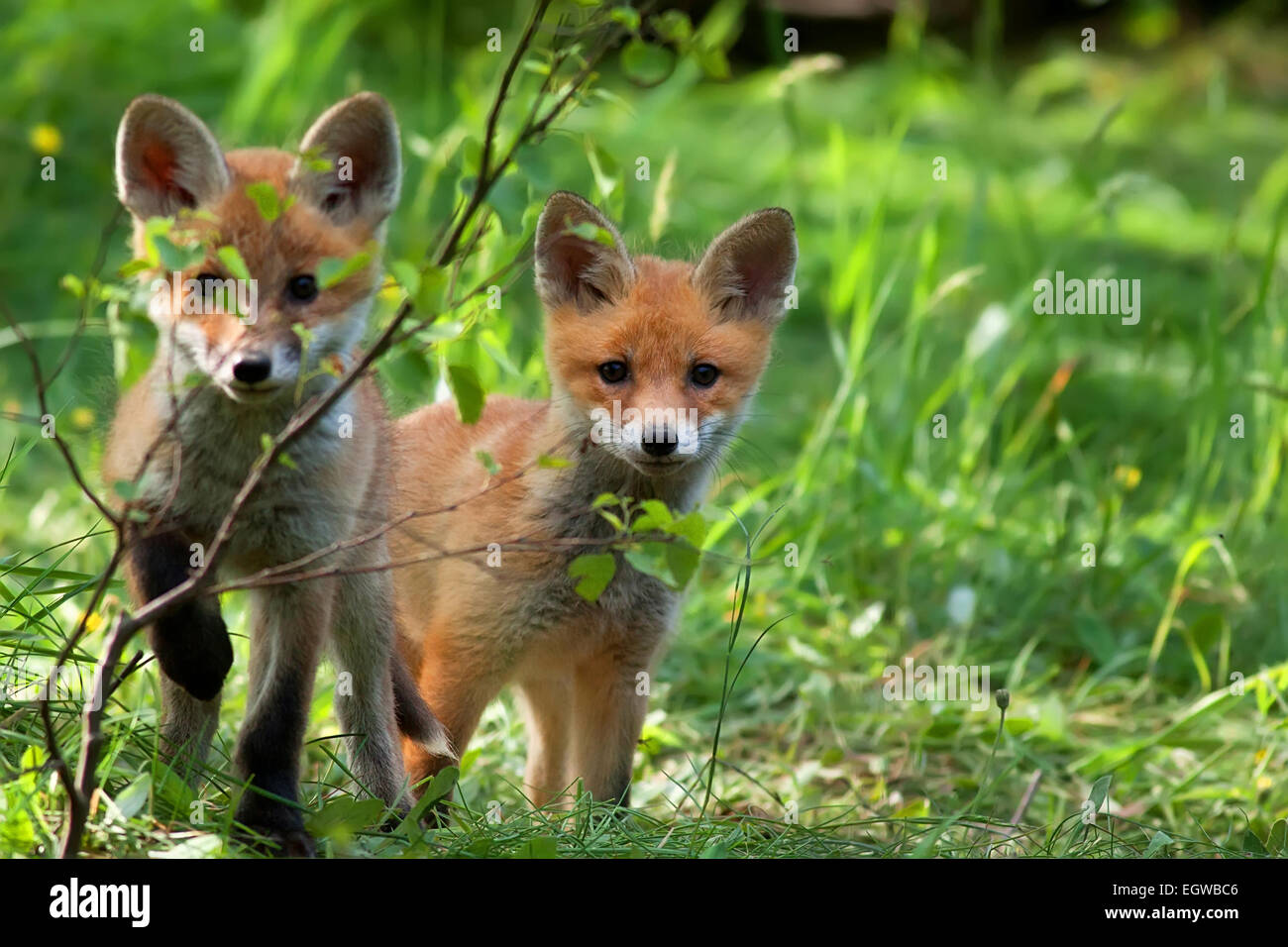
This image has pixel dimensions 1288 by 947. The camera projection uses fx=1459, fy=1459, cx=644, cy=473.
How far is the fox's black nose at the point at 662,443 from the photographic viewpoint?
3574mm

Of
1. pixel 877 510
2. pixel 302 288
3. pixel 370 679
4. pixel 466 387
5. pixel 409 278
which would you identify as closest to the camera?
pixel 409 278

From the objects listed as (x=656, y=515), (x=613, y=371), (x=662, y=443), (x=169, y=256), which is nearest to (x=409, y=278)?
(x=169, y=256)

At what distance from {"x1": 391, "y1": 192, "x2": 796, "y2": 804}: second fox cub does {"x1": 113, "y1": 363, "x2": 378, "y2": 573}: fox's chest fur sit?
1.98 feet

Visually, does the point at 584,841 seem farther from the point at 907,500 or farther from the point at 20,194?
the point at 20,194

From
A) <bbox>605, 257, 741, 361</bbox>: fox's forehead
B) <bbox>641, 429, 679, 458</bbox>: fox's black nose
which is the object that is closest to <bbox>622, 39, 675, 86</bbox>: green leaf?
<bbox>605, 257, 741, 361</bbox>: fox's forehead

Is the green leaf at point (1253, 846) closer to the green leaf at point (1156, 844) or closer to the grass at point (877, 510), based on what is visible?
the grass at point (877, 510)

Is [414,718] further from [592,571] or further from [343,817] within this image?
[592,571]

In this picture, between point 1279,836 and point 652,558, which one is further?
point 1279,836

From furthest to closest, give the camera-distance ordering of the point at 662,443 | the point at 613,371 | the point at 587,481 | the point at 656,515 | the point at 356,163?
1. the point at 587,481
2. the point at 613,371
3. the point at 662,443
4. the point at 356,163
5. the point at 656,515

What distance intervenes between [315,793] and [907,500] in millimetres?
3025

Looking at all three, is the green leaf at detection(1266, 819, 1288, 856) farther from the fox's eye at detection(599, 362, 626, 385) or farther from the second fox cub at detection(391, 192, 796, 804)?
the fox's eye at detection(599, 362, 626, 385)

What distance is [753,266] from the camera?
164 inches

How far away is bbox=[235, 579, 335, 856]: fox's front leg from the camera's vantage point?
3.16 m

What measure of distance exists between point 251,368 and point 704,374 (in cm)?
140
